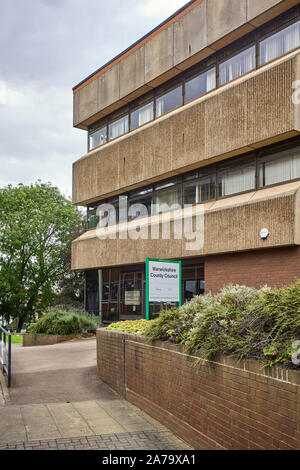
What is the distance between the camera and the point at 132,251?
2152 cm

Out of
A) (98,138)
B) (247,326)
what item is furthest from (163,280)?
(98,138)

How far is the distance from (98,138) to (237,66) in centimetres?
997

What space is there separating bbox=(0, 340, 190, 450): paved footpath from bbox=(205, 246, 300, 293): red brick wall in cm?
554

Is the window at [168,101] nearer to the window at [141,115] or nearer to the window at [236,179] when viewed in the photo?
the window at [141,115]

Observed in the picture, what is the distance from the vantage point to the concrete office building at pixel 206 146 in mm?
15398

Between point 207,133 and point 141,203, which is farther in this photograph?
point 141,203

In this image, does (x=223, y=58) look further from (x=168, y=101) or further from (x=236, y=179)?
(x=236, y=179)

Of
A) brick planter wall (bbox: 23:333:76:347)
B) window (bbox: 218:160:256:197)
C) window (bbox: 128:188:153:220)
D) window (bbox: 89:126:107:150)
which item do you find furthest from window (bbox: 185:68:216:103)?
brick planter wall (bbox: 23:333:76:347)

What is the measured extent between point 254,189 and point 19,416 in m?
11.1

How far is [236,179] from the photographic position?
57.4 feet

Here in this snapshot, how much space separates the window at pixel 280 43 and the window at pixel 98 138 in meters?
10.4

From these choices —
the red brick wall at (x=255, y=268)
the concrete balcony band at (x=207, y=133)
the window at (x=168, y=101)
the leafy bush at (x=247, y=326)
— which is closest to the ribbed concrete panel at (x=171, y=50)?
the window at (x=168, y=101)

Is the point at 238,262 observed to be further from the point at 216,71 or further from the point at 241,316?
the point at 241,316
